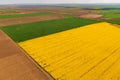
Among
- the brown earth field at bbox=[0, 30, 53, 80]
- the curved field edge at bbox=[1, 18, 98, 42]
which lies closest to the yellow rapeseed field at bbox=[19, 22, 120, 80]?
the brown earth field at bbox=[0, 30, 53, 80]

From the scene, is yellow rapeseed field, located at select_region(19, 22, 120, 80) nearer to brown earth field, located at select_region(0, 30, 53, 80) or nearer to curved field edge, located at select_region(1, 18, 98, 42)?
brown earth field, located at select_region(0, 30, 53, 80)

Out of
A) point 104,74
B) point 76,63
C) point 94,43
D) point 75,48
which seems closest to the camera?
point 104,74

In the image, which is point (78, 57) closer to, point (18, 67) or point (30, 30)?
point (18, 67)

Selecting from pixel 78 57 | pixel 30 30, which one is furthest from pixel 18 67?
pixel 30 30

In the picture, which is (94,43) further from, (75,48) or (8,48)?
(8,48)

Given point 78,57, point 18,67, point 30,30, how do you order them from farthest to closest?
point 30,30 → point 78,57 → point 18,67

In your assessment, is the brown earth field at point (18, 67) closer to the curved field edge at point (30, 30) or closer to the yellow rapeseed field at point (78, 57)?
the yellow rapeseed field at point (78, 57)

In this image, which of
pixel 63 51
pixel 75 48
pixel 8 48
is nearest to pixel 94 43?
pixel 75 48
